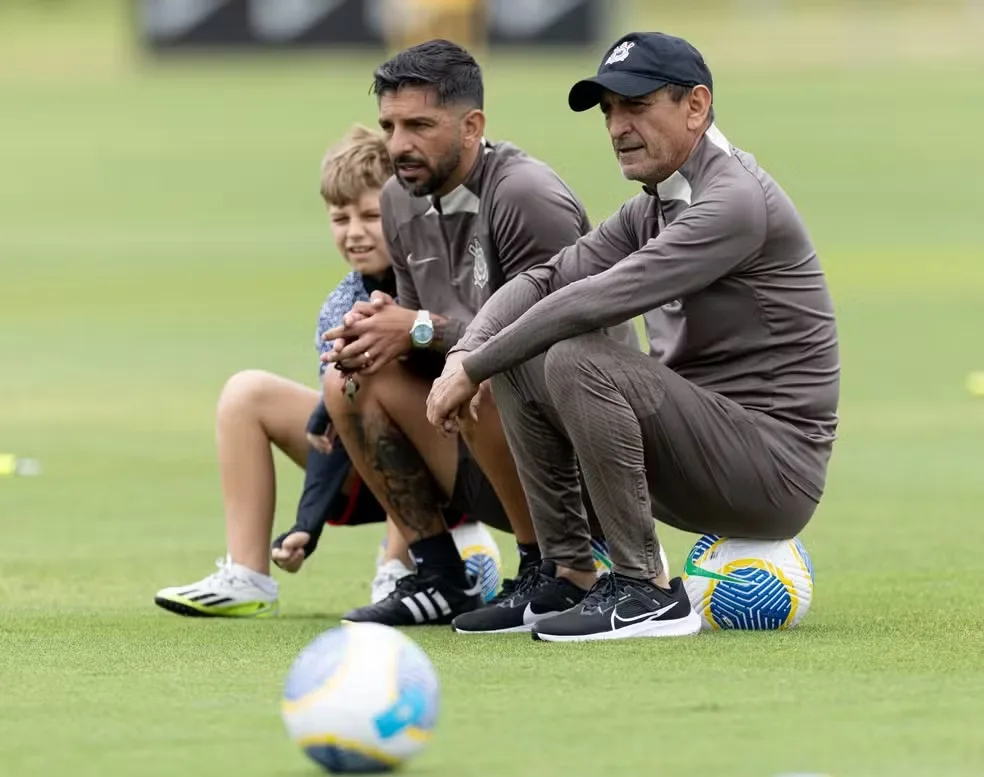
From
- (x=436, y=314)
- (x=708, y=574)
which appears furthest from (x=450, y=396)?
(x=708, y=574)

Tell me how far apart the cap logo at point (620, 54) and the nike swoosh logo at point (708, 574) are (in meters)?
1.56

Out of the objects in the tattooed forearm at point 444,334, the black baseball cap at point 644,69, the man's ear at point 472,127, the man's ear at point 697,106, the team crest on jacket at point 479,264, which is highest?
the black baseball cap at point 644,69

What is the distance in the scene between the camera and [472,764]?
469 cm

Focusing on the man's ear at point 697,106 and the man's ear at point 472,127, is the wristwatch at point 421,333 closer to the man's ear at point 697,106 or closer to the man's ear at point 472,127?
the man's ear at point 472,127

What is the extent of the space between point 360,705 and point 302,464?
2.99 meters

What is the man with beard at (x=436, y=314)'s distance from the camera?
676 centimetres

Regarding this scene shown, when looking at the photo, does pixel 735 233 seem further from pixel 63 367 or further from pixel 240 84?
pixel 240 84

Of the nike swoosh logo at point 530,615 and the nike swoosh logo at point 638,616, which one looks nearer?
the nike swoosh logo at point 638,616

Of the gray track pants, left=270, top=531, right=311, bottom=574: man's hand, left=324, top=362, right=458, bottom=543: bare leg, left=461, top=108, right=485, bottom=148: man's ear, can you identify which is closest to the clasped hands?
left=324, top=362, right=458, bottom=543: bare leg

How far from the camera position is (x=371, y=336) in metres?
6.68

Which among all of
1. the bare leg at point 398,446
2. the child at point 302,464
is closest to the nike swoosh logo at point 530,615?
the bare leg at point 398,446

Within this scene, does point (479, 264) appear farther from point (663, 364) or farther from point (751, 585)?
point (751, 585)

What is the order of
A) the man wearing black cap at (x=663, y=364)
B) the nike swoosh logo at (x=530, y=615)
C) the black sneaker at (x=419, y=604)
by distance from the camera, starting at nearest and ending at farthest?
the man wearing black cap at (x=663, y=364) < the nike swoosh logo at (x=530, y=615) < the black sneaker at (x=419, y=604)

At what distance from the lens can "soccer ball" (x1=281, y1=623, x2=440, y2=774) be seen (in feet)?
15.1
